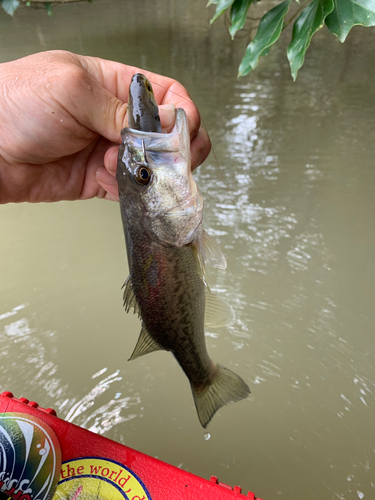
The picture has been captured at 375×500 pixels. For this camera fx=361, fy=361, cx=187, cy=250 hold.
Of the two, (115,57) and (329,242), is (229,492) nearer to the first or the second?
(329,242)

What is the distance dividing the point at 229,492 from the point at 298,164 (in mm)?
2620

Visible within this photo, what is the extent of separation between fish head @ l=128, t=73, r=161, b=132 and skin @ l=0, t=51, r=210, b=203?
5.9 inches

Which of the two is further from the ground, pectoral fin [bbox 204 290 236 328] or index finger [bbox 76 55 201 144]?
index finger [bbox 76 55 201 144]

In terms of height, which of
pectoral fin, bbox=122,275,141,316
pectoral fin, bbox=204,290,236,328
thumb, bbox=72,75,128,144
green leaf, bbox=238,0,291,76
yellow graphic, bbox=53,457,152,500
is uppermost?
green leaf, bbox=238,0,291,76

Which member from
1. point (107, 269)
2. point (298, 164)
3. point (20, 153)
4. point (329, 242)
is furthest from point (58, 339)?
point (298, 164)

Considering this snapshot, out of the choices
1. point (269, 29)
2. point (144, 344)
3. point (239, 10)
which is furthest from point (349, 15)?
point (144, 344)

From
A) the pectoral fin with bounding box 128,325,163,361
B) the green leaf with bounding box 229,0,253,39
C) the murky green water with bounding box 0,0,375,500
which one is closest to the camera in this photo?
the pectoral fin with bounding box 128,325,163,361

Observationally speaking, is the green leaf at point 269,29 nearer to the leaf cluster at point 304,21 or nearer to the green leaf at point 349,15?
the leaf cluster at point 304,21

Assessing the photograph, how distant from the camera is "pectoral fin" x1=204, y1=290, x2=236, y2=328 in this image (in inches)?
49.9

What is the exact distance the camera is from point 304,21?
1.25 meters

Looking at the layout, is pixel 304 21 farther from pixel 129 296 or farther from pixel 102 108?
pixel 129 296

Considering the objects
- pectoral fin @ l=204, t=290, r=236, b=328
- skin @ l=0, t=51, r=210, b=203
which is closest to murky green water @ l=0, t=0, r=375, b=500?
pectoral fin @ l=204, t=290, r=236, b=328

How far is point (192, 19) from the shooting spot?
9047 millimetres

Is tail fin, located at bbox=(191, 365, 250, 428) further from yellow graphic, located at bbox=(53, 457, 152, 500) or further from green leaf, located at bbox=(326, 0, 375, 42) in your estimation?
green leaf, located at bbox=(326, 0, 375, 42)
